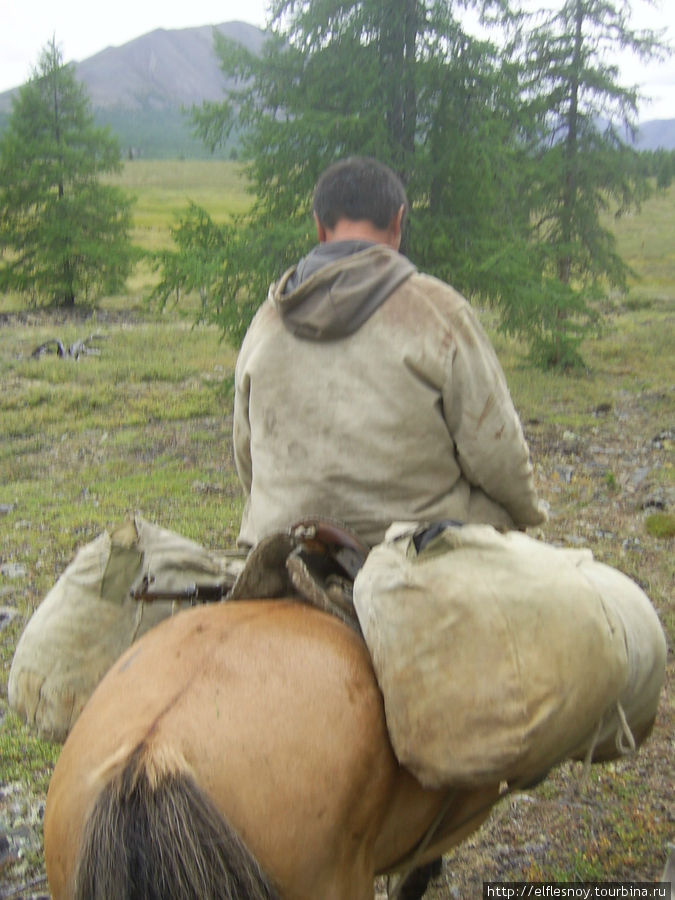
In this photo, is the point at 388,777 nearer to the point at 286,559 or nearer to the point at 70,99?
the point at 286,559

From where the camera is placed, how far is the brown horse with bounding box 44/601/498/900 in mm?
1872

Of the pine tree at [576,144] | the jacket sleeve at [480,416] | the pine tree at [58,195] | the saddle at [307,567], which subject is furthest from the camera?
the pine tree at [58,195]

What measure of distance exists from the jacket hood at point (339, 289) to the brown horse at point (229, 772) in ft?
3.36

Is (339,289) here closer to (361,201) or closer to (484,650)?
(361,201)

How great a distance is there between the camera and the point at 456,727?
7.25 feet

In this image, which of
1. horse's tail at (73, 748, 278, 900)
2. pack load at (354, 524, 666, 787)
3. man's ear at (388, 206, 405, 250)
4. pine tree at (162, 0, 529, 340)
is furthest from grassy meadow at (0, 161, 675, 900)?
man's ear at (388, 206, 405, 250)

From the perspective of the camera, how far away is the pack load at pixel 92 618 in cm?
281

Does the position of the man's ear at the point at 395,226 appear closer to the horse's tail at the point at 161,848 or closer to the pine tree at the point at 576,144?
the horse's tail at the point at 161,848

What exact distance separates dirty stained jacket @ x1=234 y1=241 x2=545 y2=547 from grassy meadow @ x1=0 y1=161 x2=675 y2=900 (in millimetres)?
1440

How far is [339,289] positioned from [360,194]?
0.43m

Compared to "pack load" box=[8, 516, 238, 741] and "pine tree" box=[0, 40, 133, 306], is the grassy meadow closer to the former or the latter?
"pack load" box=[8, 516, 238, 741]

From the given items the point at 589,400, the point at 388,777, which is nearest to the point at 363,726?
the point at 388,777

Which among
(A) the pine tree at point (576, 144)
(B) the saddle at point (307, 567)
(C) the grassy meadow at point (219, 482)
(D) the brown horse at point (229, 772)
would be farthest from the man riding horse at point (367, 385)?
(A) the pine tree at point (576, 144)

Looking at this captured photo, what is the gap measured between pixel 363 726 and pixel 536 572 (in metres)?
0.64
